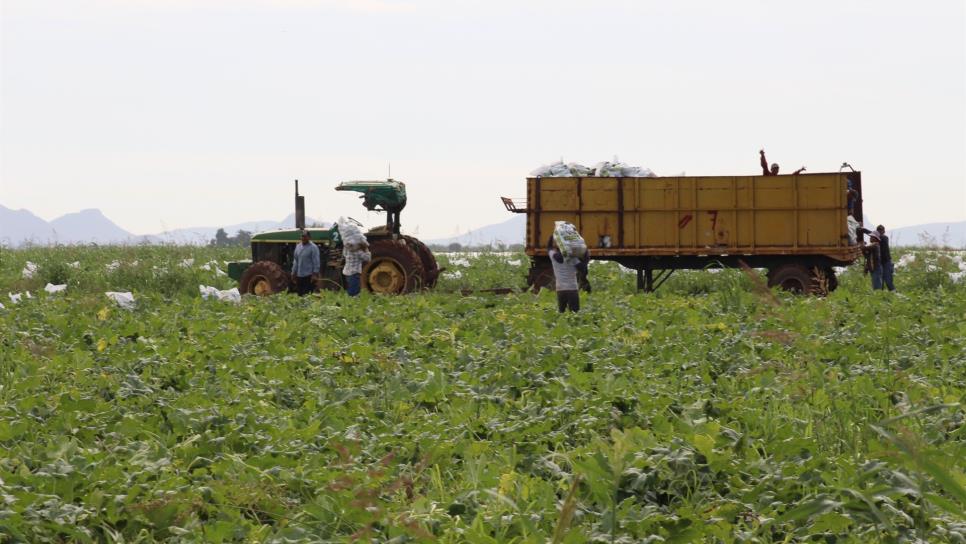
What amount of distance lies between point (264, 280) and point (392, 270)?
2.46 m

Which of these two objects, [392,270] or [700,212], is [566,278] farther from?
[392,270]

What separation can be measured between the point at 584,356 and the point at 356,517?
479 centimetres

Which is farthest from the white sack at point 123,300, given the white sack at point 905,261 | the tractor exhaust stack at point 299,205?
the white sack at point 905,261

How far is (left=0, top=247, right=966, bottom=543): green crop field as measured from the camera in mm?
4672

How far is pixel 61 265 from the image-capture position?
22.9 m

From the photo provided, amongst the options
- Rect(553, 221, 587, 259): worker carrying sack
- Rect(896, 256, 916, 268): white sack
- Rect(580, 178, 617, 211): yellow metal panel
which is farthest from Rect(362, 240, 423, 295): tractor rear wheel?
Rect(896, 256, 916, 268): white sack

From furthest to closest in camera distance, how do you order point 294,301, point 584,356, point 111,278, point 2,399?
point 111,278 < point 294,301 < point 584,356 < point 2,399

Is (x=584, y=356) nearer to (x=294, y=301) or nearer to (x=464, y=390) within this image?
(x=464, y=390)

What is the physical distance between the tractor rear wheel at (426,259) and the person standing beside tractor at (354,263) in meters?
1.97

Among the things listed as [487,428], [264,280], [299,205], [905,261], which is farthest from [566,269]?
[905,261]

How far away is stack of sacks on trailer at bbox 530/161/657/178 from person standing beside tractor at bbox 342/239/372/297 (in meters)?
3.21

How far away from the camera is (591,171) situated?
18562 mm

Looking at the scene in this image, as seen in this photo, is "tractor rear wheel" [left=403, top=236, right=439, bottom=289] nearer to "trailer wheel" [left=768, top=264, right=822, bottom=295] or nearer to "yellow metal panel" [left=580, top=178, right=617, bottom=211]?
"yellow metal panel" [left=580, top=178, right=617, bottom=211]

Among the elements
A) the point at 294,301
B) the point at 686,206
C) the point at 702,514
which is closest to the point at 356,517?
the point at 702,514
